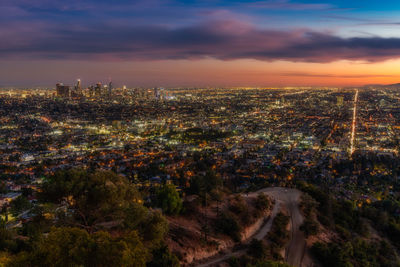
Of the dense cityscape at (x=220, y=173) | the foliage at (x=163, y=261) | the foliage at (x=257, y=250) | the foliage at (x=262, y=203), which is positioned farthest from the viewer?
the foliage at (x=262, y=203)

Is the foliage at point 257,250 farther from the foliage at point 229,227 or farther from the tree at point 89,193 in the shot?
the tree at point 89,193

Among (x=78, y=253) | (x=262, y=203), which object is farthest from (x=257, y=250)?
(x=78, y=253)

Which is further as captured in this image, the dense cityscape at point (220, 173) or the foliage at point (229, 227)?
the foliage at point (229, 227)

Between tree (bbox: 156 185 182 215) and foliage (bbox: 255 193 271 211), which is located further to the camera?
foliage (bbox: 255 193 271 211)

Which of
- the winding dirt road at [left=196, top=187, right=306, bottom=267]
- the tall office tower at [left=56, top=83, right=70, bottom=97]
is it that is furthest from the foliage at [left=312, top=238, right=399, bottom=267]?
the tall office tower at [left=56, top=83, right=70, bottom=97]

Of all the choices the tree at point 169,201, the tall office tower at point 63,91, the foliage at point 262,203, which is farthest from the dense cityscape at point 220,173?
the tall office tower at point 63,91

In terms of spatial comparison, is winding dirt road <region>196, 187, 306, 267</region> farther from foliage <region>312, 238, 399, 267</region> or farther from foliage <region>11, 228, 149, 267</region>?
foliage <region>11, 228, 149, 267</region>

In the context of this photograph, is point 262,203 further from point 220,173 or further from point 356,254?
point 220,173
